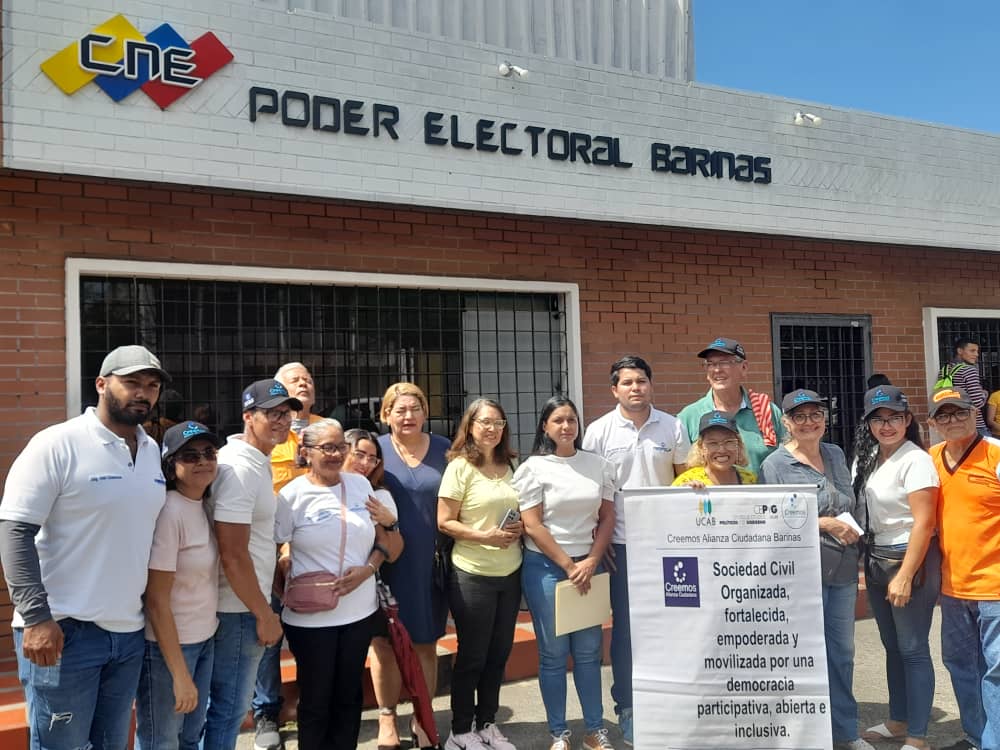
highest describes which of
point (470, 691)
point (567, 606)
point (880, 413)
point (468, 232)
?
point (468, 232)

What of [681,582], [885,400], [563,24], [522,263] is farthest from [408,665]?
[563,24]

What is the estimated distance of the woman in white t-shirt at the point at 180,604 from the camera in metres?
3.11

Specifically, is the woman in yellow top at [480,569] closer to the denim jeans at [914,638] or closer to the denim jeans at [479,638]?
the denim jeans at [479,638]

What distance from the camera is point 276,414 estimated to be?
364 centimetres

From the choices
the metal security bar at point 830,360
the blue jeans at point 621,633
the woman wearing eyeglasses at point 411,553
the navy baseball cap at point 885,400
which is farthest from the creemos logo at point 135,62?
the metal security bar at point 830,360

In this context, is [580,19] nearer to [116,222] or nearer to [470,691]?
[116,222]

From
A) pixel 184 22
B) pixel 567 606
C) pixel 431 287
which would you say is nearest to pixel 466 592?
pixel 567 606

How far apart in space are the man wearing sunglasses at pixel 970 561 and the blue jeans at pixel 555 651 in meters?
1.67

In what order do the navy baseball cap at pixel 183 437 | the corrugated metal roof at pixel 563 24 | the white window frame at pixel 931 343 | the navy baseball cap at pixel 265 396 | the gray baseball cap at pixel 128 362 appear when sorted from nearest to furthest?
the gray baseball cap at pixel 128 362, the navy baseball cap at pixel 183 437, the navy baseball cap at pixel 265 396, the corrugated metal roof at pixel 563 24, the white window frame at pixel 931 343

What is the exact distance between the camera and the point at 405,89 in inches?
228

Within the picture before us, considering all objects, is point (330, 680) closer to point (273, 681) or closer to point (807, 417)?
point (273, 681)

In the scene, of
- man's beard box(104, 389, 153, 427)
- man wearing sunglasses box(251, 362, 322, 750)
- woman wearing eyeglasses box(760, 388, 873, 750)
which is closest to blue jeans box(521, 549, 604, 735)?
woman wearing eyeglasses box(760, 388, 873, 750)

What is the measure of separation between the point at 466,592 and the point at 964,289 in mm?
6870

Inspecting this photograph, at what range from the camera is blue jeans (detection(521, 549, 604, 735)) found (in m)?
4.24
